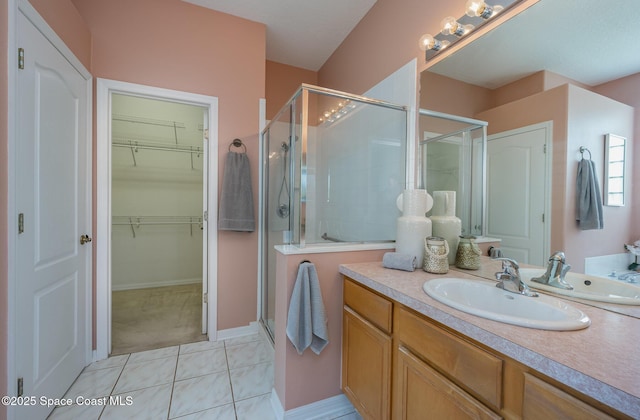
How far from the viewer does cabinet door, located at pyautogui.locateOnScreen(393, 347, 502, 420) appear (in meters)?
0.78

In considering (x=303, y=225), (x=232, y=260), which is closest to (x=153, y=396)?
(x=232, y=260)

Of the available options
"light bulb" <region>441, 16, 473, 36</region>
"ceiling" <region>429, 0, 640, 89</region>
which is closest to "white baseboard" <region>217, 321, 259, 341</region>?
"ceiling" <region>429, 0, 640, 89</region>

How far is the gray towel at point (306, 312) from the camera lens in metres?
1.35

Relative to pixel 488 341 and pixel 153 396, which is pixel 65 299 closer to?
pixel 153 396

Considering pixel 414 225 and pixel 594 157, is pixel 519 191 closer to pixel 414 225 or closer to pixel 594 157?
pixel 594 157

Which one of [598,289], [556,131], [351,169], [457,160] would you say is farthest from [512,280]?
[351,169]

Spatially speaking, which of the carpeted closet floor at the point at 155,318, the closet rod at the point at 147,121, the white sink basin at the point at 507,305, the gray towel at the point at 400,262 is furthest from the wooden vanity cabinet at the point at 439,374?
the closet rod at the point at 147,121

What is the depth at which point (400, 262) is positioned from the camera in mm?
1390

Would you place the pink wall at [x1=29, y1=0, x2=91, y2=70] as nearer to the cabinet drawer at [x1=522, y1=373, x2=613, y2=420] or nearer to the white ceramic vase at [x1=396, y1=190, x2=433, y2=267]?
the white ceramic vase at [x1=396, y1=190, x2=433, y2=267]

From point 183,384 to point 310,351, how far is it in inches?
Answer: 38.7

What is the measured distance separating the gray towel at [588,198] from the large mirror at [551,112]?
18 mm

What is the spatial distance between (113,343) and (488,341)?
2787 mm

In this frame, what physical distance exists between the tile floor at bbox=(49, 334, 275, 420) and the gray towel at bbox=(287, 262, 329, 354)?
546 millimetres

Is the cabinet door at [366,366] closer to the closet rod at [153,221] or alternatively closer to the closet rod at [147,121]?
the closet rod at [153,221]
